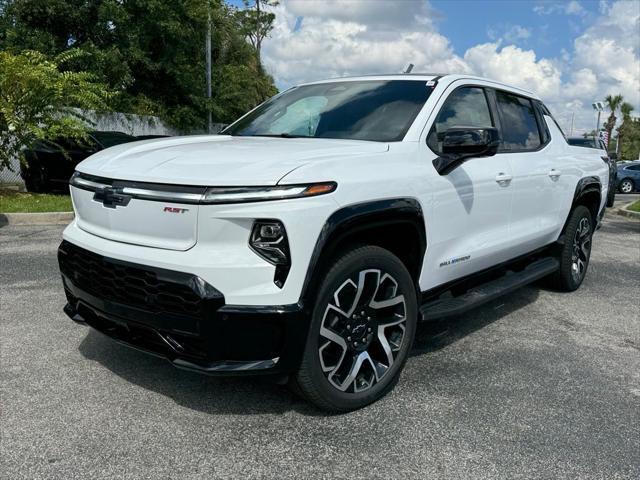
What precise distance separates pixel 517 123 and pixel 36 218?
25.1 ft

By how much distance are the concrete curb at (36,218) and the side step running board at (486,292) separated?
7.18 metres

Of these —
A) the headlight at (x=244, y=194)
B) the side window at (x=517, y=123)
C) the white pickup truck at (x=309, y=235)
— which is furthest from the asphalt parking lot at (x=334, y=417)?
the side window at (x=517, y=123)

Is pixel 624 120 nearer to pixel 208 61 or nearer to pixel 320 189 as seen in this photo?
pixel 208 61

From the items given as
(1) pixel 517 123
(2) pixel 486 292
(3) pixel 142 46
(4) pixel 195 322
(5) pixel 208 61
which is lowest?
(2) pixel 486 292

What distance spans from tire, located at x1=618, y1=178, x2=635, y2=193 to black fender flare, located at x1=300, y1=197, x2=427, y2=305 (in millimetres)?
24686

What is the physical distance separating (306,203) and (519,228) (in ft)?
7.84

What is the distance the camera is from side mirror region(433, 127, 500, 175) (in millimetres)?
3303

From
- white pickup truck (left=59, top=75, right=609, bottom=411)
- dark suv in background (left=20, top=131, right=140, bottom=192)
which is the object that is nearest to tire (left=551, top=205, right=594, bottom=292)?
white pickup truck (left=59, top=75, right=609, bottom=411)

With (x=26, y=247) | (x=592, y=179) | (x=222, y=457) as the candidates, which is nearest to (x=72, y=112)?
(x=26, y=247)

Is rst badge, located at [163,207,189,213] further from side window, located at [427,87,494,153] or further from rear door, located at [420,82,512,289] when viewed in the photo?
side window, located at [427,87,494,153]

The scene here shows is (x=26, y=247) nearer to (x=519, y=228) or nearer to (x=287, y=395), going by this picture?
(x=287, y=395)

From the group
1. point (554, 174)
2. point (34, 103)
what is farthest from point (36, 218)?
point (554, 174)

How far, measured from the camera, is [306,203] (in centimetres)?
257

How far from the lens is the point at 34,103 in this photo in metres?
10.7
